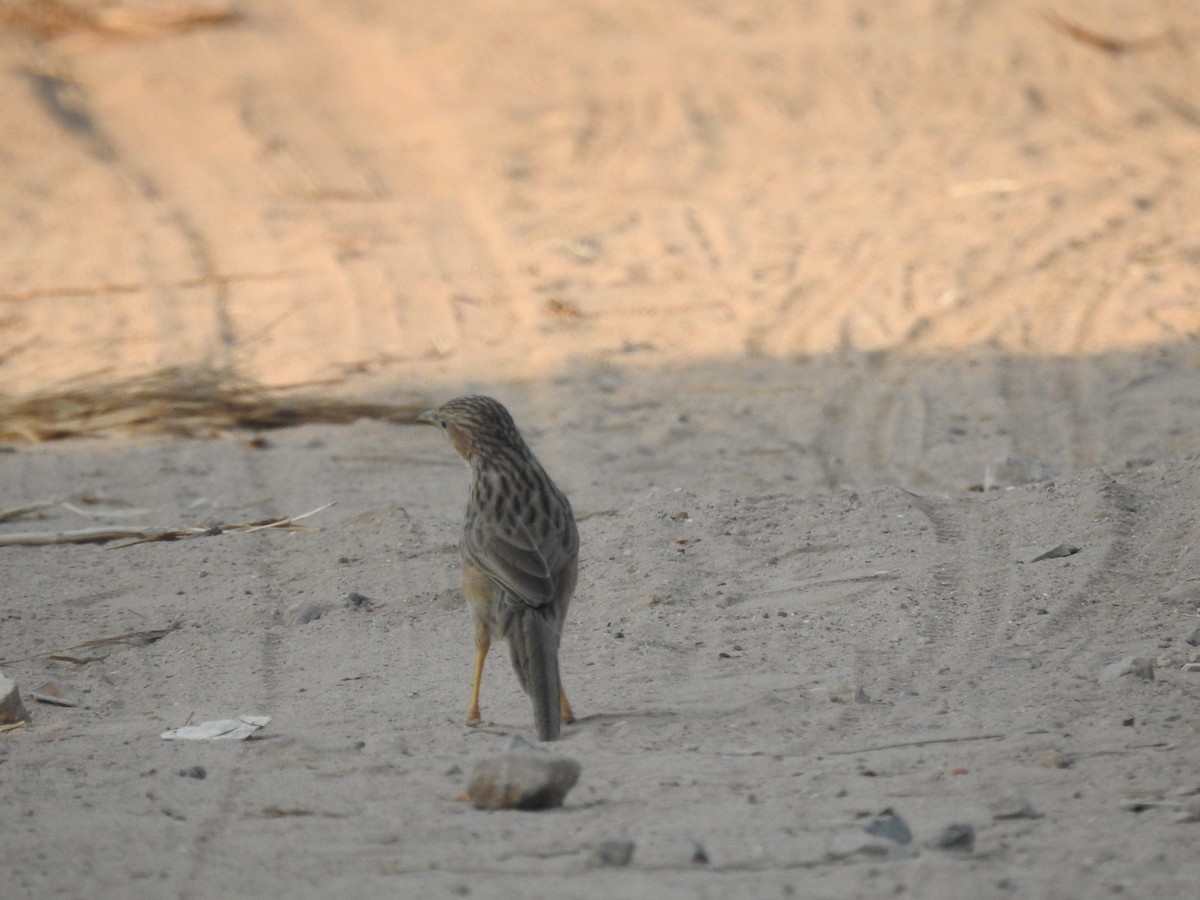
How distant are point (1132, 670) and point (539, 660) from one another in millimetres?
2036

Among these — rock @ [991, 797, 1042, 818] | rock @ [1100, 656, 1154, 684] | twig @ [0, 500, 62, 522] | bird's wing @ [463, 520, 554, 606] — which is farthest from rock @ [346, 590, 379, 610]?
rock @ [991, 797, 1042, 818]

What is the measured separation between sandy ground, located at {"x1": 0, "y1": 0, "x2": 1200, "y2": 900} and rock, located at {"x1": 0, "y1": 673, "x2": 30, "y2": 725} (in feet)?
0.47

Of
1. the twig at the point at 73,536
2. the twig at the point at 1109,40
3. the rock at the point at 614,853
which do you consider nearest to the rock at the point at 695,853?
the rock at the point at 614,853

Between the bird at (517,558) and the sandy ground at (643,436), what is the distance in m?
0.20

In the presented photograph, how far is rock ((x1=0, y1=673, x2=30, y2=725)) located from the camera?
5801 millimetres

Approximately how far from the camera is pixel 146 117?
17.6 metres

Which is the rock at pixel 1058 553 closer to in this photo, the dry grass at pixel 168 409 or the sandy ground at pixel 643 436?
the sandy ground at pixel 643 436

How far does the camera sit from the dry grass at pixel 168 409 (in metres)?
10.8

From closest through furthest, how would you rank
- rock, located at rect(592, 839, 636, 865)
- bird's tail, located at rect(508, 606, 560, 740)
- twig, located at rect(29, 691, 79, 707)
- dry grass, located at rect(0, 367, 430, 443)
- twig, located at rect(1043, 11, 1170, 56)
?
rock, located at rect(592, 839, 636, 865), bird's tail, located at rect(508, 606, 560, 740), twig, located at rect(29, 691, 79, 707), dry grass, located at rect(0, 367, 430, 443), twig, located at rect(1043, 11, 1170, 56)

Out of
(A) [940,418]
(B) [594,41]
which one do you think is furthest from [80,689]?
(B) [594,41]

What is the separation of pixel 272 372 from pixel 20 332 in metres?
2.26

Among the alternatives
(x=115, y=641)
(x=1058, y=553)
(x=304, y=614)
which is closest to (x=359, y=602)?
(x=304, y=614)

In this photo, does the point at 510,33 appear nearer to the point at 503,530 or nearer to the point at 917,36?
the point at 917,36

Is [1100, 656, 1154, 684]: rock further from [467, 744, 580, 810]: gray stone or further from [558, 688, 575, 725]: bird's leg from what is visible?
[467, 744, 580, 810]: gray stone
